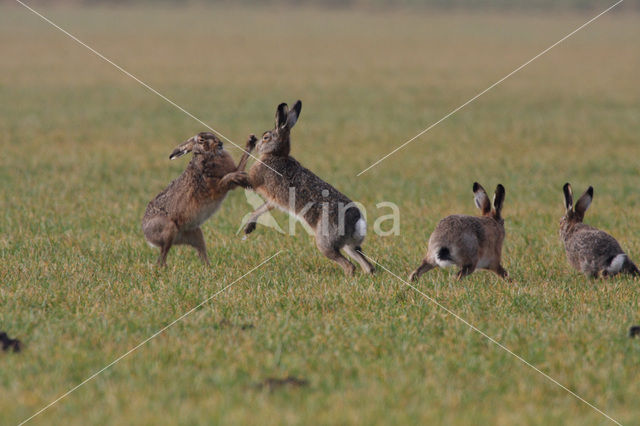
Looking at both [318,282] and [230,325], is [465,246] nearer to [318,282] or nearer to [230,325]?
[318,282]

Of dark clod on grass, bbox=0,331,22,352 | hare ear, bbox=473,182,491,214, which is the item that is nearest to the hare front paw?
hare ear, bbox=473,182,491,214

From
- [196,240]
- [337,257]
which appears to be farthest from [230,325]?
[196,240]

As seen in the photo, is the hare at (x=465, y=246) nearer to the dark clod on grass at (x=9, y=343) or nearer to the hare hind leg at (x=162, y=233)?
the hare hind leg at (x=162, y=233)

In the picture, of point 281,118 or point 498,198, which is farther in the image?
point 281,118

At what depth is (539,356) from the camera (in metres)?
6.71

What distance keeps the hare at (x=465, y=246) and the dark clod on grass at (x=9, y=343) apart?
3846mm

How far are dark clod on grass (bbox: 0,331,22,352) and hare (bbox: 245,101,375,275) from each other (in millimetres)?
A: 3410

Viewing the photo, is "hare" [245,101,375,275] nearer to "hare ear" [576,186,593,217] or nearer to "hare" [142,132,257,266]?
"hare" [142,132,257,266]

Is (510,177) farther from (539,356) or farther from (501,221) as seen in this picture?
(539,356)

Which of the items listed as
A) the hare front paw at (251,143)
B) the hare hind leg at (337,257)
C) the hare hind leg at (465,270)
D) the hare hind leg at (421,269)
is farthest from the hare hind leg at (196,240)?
the hare hind leg at (465,270)

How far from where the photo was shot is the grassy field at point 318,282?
5.92 meters

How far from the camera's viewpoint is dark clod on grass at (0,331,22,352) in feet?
21.9

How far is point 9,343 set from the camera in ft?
22.2

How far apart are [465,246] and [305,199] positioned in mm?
1805
